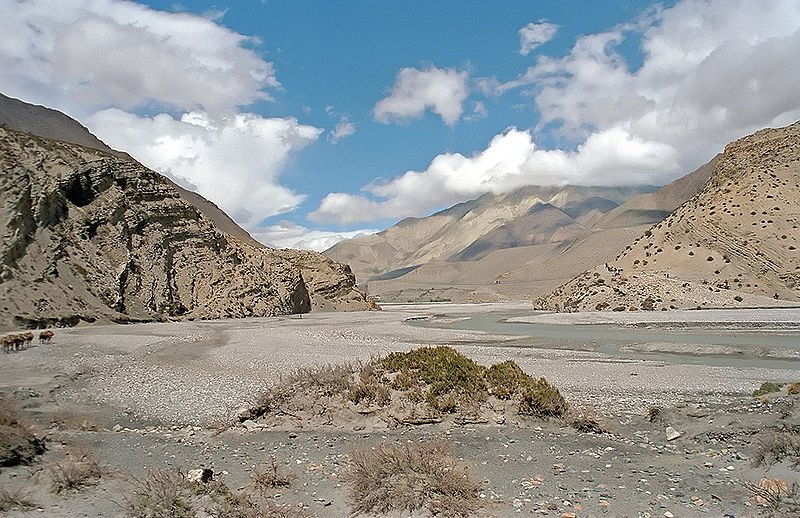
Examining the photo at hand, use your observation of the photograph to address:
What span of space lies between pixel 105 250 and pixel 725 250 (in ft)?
209

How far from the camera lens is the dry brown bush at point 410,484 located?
6.98m

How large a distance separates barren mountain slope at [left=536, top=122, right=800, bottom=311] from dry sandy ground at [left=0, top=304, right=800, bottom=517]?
39.6 m

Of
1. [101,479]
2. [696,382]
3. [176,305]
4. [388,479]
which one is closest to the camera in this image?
[388,479]

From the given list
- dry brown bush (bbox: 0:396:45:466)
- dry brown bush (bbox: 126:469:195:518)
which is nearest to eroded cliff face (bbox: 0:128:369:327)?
dry brown bush (bbox: 0:396:45:466)

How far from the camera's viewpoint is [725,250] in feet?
197

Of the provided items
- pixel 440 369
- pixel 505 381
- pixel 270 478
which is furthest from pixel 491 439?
pixel 270 478

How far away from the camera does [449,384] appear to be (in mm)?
12258

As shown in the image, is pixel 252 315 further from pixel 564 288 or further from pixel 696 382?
pixel 696 382

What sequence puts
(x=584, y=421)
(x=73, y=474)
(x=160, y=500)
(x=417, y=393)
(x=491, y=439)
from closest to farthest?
(x=160, y=500) → (x=73, y=474) → (x=491, y=439) → (x=584, y=421) → (x=417, y=393)

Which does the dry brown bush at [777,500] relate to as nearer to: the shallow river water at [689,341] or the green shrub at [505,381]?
the green shrub at [505,381]

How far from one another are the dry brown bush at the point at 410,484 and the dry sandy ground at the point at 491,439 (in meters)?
0.27

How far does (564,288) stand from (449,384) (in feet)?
206

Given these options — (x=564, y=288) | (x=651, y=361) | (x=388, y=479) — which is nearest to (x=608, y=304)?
(x=564, y=288)

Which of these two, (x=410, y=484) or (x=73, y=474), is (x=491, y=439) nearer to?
(x=410, y=484)
